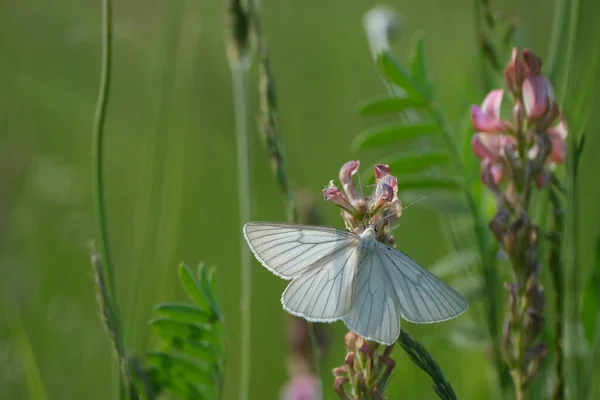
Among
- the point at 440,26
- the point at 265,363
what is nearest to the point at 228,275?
the point at 265,363

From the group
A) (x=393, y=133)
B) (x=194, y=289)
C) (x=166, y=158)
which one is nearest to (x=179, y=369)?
(x=194, y=289)

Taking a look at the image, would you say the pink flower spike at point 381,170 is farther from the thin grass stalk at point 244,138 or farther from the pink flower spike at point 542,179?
the thin grass stalk at point 244,138

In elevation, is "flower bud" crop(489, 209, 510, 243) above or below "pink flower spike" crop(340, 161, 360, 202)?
below

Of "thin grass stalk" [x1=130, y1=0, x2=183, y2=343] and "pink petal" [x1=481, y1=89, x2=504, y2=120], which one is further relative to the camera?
"thin grass stalk" [x1=130, y1=0, x2=183, y2=343]

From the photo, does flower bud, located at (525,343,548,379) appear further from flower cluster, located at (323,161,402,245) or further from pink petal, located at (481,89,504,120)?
pink petal, located at (481,89,504,120)

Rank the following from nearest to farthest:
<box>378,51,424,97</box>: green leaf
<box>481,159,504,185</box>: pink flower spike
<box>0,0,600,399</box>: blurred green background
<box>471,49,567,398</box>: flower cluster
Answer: <box>471,49,567,398</box>: flower cluster < <box>481,159,504,185</box>: pink flower spike < <box>378,51,424,97</box>: green leaf < <box>0,0,600,399</box>: blurred green background

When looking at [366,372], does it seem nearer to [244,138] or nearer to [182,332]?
[182,332]

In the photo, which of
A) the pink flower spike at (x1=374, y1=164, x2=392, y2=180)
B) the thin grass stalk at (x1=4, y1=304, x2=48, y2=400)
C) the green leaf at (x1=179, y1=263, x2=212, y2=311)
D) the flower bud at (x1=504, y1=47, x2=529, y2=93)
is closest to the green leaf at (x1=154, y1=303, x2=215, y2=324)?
the green leaf at (x1=179, y1=263, x2=212, y2=311)
